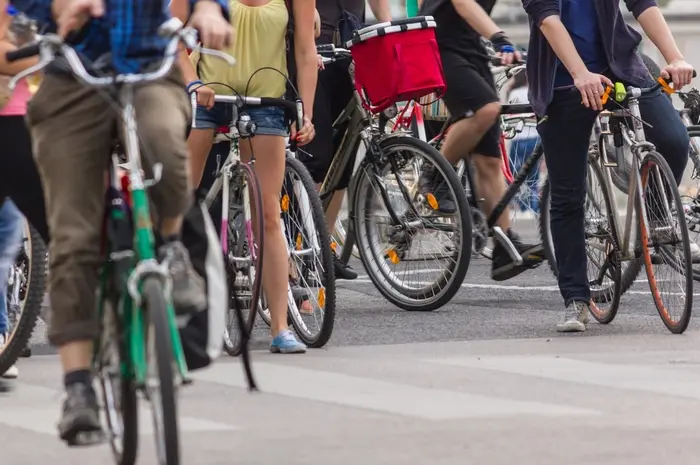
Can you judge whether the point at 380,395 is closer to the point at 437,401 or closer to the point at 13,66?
the point at 437,401

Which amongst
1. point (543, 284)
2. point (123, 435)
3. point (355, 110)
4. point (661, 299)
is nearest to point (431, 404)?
point (123, 435)

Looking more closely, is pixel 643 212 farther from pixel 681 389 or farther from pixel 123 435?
pixel 123 435

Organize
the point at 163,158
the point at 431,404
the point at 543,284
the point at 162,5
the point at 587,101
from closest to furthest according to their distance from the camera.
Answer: the point at 163,158 < the point at 162,5 < the point at 431,404 < the point at 587,101 < the point at 543,284

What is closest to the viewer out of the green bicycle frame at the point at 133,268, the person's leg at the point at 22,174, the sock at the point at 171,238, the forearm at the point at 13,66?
the green bicycle frame at the point at 133,268

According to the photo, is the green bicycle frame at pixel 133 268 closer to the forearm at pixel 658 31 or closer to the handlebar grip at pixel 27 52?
the handlebar grip at pixel 27 52

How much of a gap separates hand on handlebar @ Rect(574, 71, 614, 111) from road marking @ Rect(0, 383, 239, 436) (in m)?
2.63

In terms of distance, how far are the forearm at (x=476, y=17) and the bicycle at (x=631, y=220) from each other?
1.10m

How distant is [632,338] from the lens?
324 inches

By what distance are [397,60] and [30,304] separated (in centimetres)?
297

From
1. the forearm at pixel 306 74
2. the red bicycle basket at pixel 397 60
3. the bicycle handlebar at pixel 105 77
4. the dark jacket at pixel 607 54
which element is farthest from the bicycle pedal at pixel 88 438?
the red bicycle basket at pixel 397 60

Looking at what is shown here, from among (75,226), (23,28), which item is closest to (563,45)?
(23,28)

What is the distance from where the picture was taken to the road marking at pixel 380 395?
612 cm

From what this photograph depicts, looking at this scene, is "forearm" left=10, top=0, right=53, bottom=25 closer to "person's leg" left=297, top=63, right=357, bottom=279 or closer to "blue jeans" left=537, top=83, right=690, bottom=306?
"blue jeans" left=537, top=83, right=690, bottom=306

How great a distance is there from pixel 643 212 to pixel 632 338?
556 millimetres
